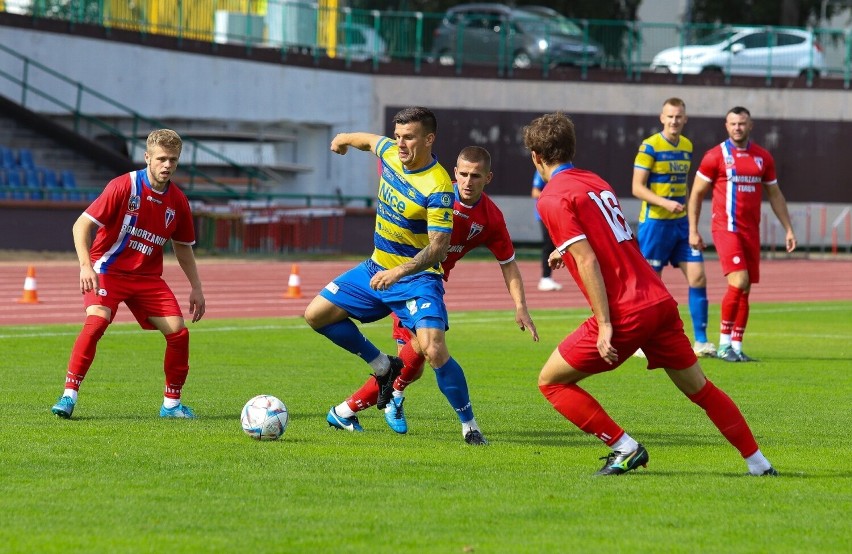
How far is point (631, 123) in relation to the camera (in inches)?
1444

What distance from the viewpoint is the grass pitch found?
19.1 ft

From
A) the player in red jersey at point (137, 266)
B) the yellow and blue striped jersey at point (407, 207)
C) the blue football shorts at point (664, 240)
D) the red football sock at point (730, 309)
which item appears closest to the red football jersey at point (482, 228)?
the yellow and blue striped jersey at point (407, 207)

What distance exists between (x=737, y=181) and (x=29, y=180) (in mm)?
20099

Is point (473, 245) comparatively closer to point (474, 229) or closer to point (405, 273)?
point (474, 229)

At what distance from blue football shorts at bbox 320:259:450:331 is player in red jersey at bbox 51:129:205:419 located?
1.11 metres

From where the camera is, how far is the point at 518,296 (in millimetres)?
8594

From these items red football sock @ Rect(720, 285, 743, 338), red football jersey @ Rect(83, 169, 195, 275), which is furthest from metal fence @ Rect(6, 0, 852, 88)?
red football jersey @ Rect(83, 169, 195, 275)

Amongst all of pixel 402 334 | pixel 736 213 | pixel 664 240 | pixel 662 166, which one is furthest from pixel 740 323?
pixel 402 334

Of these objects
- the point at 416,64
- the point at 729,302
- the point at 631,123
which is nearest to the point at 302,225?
the point at 416,64

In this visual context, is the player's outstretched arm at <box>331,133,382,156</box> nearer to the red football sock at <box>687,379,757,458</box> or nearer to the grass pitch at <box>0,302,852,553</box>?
the grass pitch at <box>0,302,852,553</box>

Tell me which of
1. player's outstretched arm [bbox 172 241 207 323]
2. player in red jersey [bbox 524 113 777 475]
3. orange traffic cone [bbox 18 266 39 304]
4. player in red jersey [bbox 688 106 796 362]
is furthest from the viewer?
orange traffic cone [bbox 18 266 39 304]

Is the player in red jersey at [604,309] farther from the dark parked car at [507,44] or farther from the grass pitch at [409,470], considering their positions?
the dark parked car at [507,44]

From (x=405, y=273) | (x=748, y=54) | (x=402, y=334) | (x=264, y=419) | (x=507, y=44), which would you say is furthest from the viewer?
(x=748, y=54)

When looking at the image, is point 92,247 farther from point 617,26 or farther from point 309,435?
point 617,26
